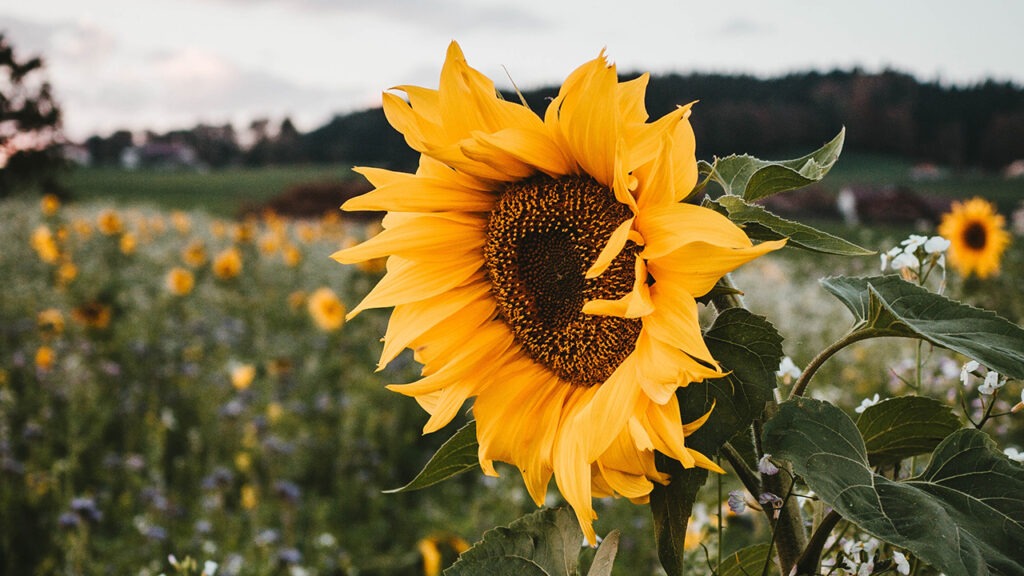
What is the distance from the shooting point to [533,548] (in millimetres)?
925

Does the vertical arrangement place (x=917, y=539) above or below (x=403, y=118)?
below

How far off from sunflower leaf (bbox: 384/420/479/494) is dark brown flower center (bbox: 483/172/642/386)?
5.2 inches

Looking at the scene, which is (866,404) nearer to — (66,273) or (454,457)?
(454,457)

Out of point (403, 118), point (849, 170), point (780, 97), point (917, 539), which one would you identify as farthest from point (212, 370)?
point (849, 170)

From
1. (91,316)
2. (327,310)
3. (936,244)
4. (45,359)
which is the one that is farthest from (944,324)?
(91,316)

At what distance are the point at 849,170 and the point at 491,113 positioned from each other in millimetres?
33210

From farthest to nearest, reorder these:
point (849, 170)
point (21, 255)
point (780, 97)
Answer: point (849, 170) → point (780, 97) → point (21, 255)

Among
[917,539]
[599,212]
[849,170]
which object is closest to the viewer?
[917,539]

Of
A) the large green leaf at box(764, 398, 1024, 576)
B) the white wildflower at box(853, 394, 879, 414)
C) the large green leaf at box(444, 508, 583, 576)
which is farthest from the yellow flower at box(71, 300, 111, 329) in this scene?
the large green leaf at box(764, 398, 1024, 576)

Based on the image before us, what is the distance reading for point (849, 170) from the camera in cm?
3098

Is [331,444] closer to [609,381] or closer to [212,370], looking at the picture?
[212,370]

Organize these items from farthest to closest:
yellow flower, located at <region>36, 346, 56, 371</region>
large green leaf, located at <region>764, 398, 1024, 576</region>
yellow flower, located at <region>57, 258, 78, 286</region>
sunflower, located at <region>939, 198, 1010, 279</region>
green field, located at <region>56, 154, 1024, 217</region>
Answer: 1. green field, located at <region>56, 154, 1024, 217</region>
2. yellow flower, located at <region>57, 258, 78, 286</region>
3. sunflower, located at <region>939, 198, 1010, 279</region>
4. yellow flower, located at <region>36, 346, 56, 371</region>
5. large green leaf, located at <region>764, 398, 1024, 576</region>

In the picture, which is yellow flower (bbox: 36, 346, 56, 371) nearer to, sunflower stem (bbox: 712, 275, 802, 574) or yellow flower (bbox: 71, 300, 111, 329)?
yellow flower (bbox: 71, 300, 111, 329)

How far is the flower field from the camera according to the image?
3109mm
